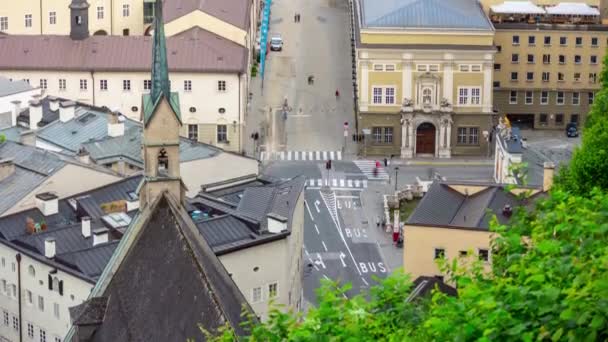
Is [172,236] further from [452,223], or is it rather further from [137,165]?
[137,165]

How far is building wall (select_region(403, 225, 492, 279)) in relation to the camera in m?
96.6

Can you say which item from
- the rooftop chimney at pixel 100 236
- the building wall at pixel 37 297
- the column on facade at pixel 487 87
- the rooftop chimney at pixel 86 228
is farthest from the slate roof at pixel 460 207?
the column on facade at pixel 487 87

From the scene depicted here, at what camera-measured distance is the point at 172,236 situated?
65.1 meters

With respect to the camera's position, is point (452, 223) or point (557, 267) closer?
point (557, 267)

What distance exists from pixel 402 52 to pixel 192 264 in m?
89.9

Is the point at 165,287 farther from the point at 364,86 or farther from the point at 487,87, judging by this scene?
the point at 487,87

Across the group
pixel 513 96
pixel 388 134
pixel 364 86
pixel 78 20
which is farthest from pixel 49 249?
pixel 513 96

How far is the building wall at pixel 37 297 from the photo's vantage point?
86750mm

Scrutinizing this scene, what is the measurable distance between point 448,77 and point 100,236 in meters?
67.7

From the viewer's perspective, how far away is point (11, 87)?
138m

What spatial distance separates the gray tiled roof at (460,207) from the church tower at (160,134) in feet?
89.4

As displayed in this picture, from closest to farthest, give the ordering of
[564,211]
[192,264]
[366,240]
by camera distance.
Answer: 1. [564,211]
2. [192,264]
3. [366,240]

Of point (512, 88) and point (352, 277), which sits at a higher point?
point (512, 88)

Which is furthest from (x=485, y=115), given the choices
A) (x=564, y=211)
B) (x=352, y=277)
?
(x=564, y=211)
